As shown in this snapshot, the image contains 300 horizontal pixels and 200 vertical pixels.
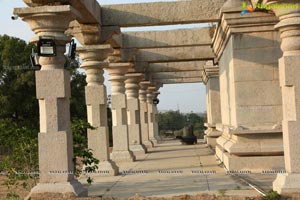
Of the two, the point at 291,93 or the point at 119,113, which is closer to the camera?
the point at 291,93

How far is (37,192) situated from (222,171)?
5.35 metres

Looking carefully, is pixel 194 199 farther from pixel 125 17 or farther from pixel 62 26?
pixel 125 17

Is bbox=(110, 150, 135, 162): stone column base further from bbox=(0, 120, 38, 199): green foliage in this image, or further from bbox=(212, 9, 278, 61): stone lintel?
bbox=(0, 120, 38, 199): green foliage

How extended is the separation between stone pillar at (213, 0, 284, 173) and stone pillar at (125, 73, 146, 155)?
953cm

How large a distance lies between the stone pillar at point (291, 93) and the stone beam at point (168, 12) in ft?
13.3

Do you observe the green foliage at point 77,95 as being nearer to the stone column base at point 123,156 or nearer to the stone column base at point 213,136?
the stone column base at point 213,136

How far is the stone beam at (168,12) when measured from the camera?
11.6m

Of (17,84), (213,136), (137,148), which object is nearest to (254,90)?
(213,136)

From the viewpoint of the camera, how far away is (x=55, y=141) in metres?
8.43

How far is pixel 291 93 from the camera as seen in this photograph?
25.2ft

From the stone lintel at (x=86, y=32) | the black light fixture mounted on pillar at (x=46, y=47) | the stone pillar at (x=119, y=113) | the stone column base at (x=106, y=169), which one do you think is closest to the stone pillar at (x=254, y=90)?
the stone lintel at (x=86, y=32)

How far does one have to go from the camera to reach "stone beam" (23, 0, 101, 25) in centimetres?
862

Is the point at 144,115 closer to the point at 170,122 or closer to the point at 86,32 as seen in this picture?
the point at 86,32

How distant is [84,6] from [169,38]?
6190 mm
